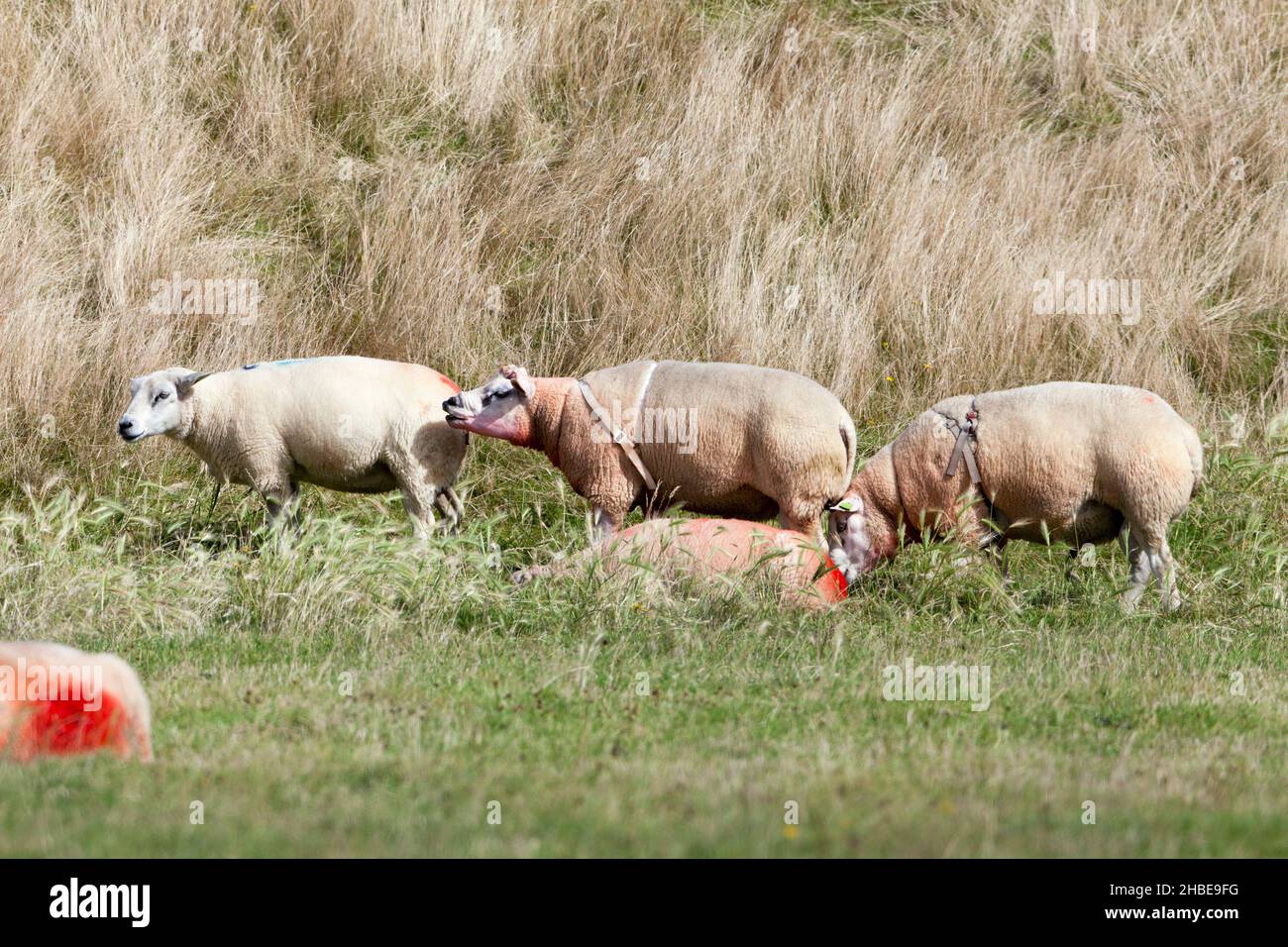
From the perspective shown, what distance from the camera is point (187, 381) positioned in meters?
7.80

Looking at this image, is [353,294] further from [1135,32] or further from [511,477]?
[1135,32]

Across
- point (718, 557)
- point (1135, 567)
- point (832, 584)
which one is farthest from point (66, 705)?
point (1135, 567)

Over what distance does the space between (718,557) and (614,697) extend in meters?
1.72

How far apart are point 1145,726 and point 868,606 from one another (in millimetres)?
2105

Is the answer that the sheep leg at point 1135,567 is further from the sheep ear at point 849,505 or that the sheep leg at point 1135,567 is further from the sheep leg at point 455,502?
the sheep leg at point 455,502

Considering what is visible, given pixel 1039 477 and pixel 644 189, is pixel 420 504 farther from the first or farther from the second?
pixel 644 189

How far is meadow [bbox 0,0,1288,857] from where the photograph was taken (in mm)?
4523

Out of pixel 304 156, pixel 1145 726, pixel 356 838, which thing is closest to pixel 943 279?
pixel 304 156

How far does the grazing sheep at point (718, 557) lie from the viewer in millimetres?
7117

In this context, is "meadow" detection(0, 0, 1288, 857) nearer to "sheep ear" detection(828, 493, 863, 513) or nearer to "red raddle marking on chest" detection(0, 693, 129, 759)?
"red raddle marking on chest" detection(0, 693, 129, 759)

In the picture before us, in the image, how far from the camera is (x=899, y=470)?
771cm

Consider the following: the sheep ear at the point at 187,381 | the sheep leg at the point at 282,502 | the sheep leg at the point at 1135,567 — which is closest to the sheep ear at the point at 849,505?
the sheep leg at the point at 1135,567

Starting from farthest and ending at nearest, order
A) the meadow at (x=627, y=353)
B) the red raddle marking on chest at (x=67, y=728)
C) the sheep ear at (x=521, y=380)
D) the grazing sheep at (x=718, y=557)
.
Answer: the sheep ear at (x=521, y=380), the grazing sheep at (x=718, y=557), the red raddle marking on chest at (x=67, y=728), the meadow at (x=627, y=353)

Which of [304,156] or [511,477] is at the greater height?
[304,156]
